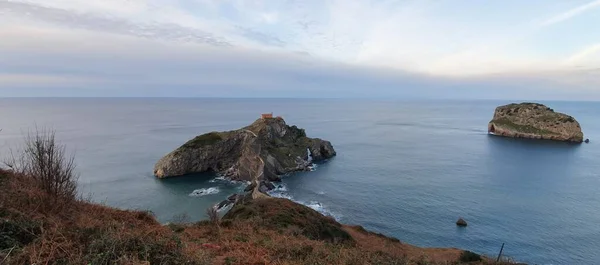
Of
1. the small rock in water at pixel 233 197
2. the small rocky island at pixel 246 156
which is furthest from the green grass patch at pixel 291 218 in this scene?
the small rocky island at pixel 246 156

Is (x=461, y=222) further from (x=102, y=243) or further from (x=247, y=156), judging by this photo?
(x=102, y=243)

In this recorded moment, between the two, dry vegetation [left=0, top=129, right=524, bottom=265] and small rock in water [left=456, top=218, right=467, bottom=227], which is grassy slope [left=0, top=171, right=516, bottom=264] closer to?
dry vegetation [left=0, top=129, right=524, bottom=265]

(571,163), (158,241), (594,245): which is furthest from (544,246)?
(571,163)

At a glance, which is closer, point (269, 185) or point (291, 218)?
point (291, 218)

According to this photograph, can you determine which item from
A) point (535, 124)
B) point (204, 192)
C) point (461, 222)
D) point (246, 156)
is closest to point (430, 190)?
point (461, 222)

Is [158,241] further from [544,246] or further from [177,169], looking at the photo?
[177,169]

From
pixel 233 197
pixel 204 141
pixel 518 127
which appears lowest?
pixel 233 197

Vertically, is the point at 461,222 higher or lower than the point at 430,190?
lower

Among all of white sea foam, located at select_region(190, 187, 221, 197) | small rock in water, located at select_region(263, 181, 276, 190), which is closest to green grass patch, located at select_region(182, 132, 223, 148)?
white sea foam, located at select_region(190, 187, 221, 197)
